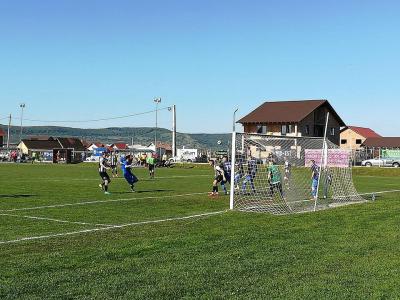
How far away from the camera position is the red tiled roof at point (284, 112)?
84.4 m

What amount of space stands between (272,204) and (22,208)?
826cm

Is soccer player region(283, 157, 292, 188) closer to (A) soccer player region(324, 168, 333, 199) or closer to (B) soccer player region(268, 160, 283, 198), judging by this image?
(B) soccer player region(268, 160, 283, 198)

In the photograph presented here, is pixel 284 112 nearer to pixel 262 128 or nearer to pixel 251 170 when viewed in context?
pixel 262 128

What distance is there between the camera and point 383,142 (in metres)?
106

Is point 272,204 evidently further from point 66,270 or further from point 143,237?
point 66,270

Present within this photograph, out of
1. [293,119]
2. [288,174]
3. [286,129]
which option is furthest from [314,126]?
[288,174]

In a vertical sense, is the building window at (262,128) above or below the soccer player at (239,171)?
above

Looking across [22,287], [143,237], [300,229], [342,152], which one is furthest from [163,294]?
[342,152]

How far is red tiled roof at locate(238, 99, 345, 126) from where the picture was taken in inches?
3324

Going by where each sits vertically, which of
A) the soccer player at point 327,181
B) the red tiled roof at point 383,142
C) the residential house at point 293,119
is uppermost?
the residential house at point 293,119

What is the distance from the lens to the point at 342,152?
23.5m

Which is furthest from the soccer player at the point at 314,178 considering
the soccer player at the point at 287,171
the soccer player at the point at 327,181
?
the soccer player at the point at 287,171

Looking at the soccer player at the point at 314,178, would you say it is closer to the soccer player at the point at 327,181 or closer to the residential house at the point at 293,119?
the soccer player at the point at 327,181

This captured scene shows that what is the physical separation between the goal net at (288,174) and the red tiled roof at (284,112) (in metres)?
60.5
